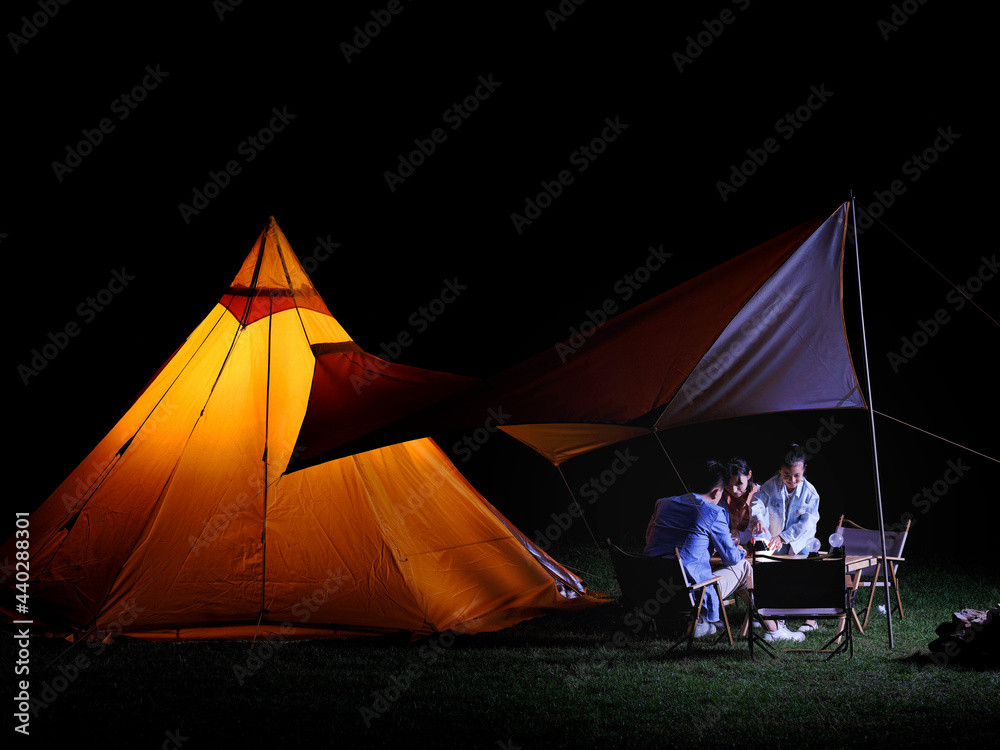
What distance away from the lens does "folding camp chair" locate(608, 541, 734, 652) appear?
4902mm

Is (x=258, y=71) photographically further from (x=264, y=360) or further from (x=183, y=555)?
(x=183, y=555)

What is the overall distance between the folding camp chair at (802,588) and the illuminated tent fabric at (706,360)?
2.66ft

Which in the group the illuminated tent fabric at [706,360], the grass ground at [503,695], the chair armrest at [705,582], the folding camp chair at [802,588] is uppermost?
the illuminated tent fabric at [706,360]

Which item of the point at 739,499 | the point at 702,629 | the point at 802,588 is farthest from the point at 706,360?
the point at 739,499

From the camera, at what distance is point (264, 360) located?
18.7 feet

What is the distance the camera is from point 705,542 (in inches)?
206

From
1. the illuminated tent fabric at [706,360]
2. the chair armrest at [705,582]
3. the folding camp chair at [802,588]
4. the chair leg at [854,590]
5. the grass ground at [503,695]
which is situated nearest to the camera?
the grass ground at [503,695]

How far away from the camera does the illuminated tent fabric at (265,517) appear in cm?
509

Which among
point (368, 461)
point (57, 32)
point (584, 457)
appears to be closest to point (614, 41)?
point (584, 457)

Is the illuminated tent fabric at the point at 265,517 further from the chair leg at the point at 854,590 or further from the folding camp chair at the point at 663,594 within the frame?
the chair leg at the point at 854,590

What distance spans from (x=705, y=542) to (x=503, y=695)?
1.75 meters

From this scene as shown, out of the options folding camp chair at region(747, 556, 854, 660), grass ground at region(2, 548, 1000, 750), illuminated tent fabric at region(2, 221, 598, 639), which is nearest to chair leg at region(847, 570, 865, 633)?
grass ground at region(2, 548, 1000, 750)

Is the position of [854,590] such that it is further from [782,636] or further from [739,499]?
[739,499]

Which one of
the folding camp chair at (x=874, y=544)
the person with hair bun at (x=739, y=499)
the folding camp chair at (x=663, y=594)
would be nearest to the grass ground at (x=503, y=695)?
the folding camp chair at (x=663, y=594)
